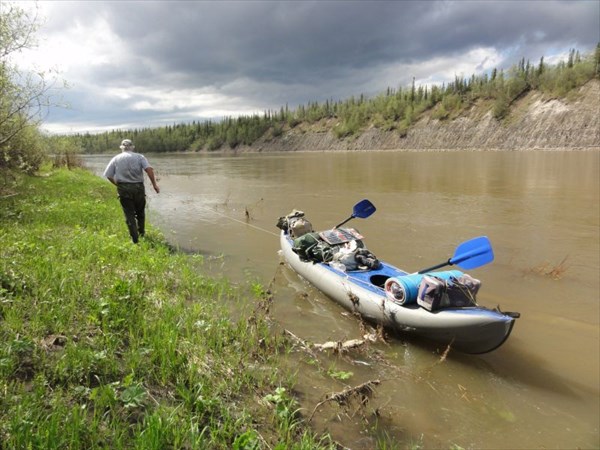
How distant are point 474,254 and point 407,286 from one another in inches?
45.5

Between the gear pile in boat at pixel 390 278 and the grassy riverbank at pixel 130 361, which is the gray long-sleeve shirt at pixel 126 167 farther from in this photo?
the gear pile in boat at pixel 390 278

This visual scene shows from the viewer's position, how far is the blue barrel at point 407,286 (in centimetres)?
545

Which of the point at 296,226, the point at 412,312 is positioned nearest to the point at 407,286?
the point at 412,312

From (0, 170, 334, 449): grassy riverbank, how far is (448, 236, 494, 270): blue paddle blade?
9.68ft

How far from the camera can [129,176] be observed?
8.48 meters

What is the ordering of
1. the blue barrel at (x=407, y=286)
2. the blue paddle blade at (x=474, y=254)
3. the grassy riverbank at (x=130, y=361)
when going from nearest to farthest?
1. the grassy riverbank at (x=130, y=361)
2. the blue barrel at (x=407, y=286)
3. the blue paddle blade at (x=474, y=254)

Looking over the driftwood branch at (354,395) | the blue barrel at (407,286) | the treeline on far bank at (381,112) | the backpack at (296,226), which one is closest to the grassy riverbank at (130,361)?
the driftwood branch at (354,395)

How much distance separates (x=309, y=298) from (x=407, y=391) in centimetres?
309

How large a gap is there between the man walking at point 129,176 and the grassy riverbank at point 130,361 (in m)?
1.98

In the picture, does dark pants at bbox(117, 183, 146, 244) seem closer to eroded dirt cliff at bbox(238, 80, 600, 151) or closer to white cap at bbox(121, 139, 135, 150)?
white cap at bbox(121, 139, 135, 150)

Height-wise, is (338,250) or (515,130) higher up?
(515,130)

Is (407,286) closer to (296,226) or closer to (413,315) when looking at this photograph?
(413,315)

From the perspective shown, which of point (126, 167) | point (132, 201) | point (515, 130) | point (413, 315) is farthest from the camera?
point (515, 130)

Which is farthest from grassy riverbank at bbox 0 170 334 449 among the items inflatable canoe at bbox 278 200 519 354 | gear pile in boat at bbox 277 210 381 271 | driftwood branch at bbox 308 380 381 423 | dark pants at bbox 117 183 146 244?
Answer: dark pants at bbox 117 183 146 244
